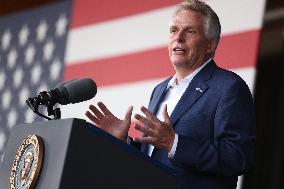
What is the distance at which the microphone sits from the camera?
1331 mm

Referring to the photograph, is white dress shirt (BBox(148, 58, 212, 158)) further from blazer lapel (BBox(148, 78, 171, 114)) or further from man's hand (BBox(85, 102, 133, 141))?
man's hand (BBox(85, 102, 133, 141))

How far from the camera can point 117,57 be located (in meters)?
3.01

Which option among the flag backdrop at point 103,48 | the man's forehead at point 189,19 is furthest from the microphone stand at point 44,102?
the flag backdrop at point 103,48

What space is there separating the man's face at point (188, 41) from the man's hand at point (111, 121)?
27 cm

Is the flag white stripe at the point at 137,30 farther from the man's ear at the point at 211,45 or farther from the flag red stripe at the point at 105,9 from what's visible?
the man's ear at the point at 211,45

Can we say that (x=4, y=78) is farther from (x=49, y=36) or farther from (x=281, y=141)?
(x=281, y=141)

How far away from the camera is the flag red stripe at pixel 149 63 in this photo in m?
2.46

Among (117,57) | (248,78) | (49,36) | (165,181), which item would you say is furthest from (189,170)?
(49,36)

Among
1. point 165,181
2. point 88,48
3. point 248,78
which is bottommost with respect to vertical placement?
point 165,181

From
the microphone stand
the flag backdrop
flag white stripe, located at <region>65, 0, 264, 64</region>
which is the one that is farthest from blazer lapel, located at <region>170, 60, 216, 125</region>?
flag white stripe, located at <region>65, 0, 264, 64</region>

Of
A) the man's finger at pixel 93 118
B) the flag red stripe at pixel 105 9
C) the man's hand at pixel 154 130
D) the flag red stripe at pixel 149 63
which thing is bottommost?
the man's hand at pixel 154 130

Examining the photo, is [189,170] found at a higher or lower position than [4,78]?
lower

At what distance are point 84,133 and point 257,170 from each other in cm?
151

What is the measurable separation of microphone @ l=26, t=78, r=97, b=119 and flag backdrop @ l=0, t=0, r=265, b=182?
3.67ft
